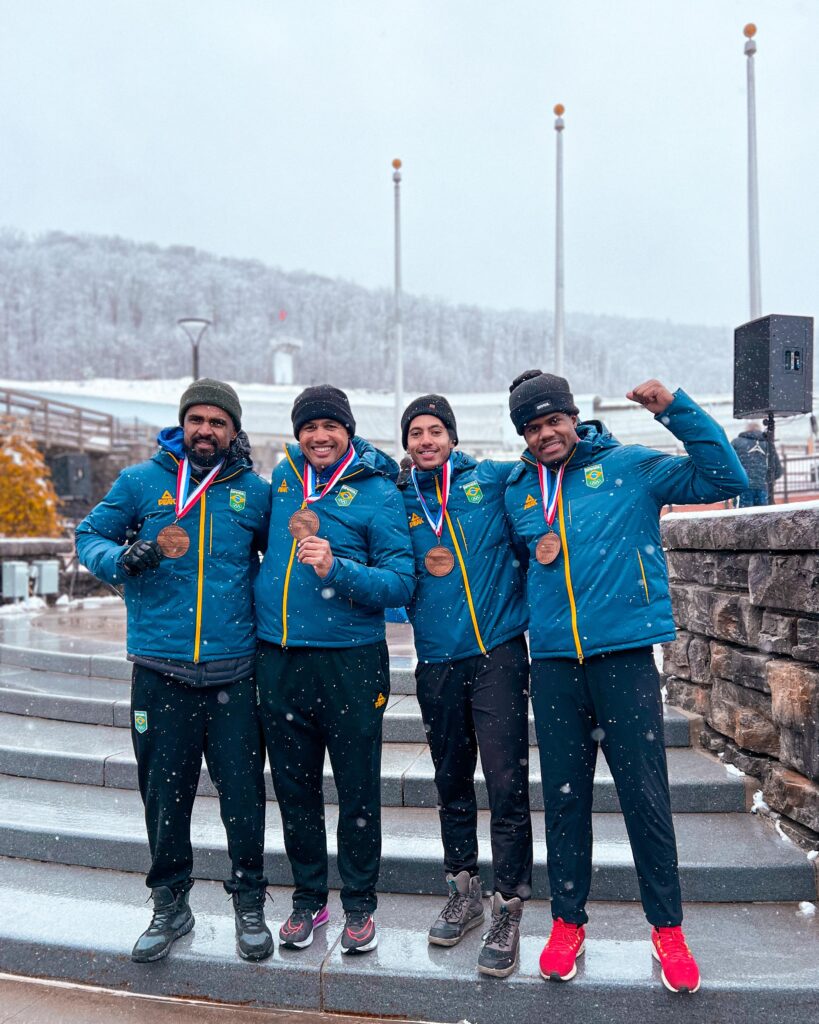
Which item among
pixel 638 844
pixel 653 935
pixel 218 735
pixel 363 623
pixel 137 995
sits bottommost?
pixel 137 995

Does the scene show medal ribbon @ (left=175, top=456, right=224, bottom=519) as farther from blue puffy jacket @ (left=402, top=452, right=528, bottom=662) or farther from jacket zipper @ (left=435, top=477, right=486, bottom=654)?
jacket zipper @ (left=435, top=477, right=486, bottom=654)

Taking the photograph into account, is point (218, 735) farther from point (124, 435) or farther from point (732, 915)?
A: point (124, 435)

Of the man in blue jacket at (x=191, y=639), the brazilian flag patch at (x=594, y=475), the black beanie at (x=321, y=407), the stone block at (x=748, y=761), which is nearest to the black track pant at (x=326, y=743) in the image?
the man in blue jacket at (x=191, y=639)

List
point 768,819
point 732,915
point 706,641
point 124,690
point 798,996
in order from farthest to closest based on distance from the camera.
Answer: point 124,690
point 706,641
point 768,819
point 732,915
point 798,996

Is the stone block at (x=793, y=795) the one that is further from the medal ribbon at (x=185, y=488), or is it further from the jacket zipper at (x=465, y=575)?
the medal ribbon at (x=185, y=488)

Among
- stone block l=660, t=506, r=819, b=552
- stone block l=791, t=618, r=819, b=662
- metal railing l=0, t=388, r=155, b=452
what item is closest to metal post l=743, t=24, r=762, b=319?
stone block l=660, t=506, r=819, b=552

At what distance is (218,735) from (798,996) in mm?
1893

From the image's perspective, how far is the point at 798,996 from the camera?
2.51 meters

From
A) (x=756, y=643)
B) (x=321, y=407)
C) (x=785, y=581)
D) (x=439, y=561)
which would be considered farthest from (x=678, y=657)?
(x=321, y=407)

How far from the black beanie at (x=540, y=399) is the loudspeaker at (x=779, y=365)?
2949 mm

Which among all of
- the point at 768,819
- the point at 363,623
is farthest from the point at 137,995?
the point at 768,819

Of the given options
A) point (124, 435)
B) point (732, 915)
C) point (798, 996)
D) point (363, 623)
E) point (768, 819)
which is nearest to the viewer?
point (798, 996)

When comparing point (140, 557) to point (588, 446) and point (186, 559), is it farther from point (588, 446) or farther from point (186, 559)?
point (588, 446)

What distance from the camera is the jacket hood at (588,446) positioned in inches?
105
